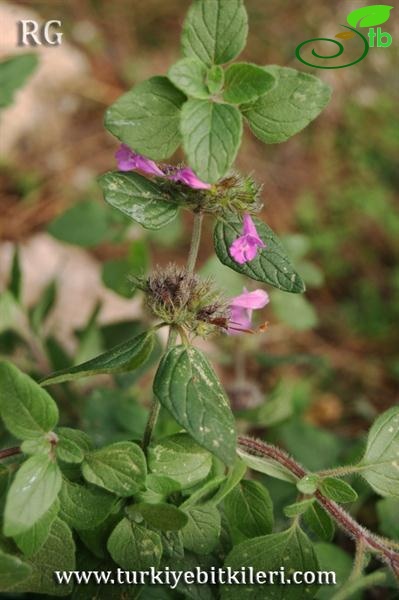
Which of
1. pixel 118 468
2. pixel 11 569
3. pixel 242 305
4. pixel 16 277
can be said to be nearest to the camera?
pixel 11 569

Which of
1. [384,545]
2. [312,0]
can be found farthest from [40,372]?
[312,0]

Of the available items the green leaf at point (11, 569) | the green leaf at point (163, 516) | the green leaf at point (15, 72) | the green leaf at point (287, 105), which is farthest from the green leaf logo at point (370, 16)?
the green leaf at point (11, 569)

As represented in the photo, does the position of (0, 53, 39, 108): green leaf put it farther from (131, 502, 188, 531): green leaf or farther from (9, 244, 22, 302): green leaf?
(131, 502, 188, 531): green leaf

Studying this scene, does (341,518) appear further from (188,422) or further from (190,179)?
(190,179)

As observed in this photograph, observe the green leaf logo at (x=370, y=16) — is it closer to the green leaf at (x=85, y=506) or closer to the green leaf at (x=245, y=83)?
the green leaf at (x=245, y=83)

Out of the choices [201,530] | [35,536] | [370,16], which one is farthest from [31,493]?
[370,16]
